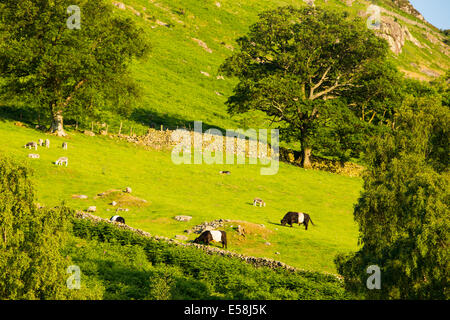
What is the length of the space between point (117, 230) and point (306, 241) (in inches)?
530

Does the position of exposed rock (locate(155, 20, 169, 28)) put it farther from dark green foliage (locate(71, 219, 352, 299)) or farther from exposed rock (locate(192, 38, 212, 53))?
dark green foliage (locate(71, 219, 352, 299))

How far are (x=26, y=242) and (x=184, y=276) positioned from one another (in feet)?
34.1

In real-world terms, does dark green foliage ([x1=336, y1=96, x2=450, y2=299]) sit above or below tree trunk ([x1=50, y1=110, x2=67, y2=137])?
below

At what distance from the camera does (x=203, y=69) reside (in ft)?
328

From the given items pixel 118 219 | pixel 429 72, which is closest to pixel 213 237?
pixel 118 219

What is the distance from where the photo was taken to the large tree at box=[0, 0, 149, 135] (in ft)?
181

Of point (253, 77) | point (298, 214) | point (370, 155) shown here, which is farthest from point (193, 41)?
point (370, 155)

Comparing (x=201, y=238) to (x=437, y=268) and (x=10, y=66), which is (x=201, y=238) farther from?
(x=10, y=66)

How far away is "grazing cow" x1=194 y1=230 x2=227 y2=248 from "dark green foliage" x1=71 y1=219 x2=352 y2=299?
5.98ft

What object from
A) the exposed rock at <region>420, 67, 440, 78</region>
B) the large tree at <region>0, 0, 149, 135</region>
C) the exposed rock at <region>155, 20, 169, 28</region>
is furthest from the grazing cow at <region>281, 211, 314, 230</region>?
the exposed rock at <region>420, 67, 440, 78</region>

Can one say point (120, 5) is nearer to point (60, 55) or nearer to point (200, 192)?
point (60, 55)

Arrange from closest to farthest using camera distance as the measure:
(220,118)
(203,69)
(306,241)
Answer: (306,241) < (220,118) < (203,69)

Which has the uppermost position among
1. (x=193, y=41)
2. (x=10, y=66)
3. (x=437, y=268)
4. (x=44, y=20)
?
(x=193, y=41)

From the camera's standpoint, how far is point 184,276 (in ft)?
91.2
